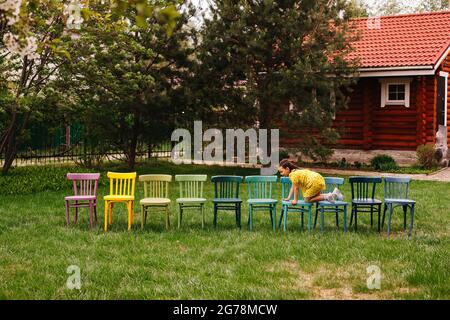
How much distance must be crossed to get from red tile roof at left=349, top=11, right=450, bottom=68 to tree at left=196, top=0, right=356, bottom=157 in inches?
118

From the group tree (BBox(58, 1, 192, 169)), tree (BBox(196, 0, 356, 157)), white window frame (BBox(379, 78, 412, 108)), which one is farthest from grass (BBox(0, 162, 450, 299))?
white window frame (BBox(379, 78, 412, 108))

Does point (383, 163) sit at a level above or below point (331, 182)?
below

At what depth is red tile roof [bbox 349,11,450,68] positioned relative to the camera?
20.0 metres

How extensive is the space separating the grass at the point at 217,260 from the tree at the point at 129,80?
571 cm

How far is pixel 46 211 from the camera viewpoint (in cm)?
1161

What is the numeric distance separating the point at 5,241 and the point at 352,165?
14.1m

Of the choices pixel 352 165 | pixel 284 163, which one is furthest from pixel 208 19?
pixel 284 163

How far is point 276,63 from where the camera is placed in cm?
1800

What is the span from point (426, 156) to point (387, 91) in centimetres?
287

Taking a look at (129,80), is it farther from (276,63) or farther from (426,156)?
(426,156)

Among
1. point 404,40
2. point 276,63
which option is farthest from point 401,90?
point 276,63

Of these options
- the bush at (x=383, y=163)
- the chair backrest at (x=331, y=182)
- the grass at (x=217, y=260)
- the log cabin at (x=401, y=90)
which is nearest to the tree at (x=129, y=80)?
A: the grass at (x=217, y=260)

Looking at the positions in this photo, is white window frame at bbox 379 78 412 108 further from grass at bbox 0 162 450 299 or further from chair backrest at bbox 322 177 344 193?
chair backrest at bbox 322 177 344 193
